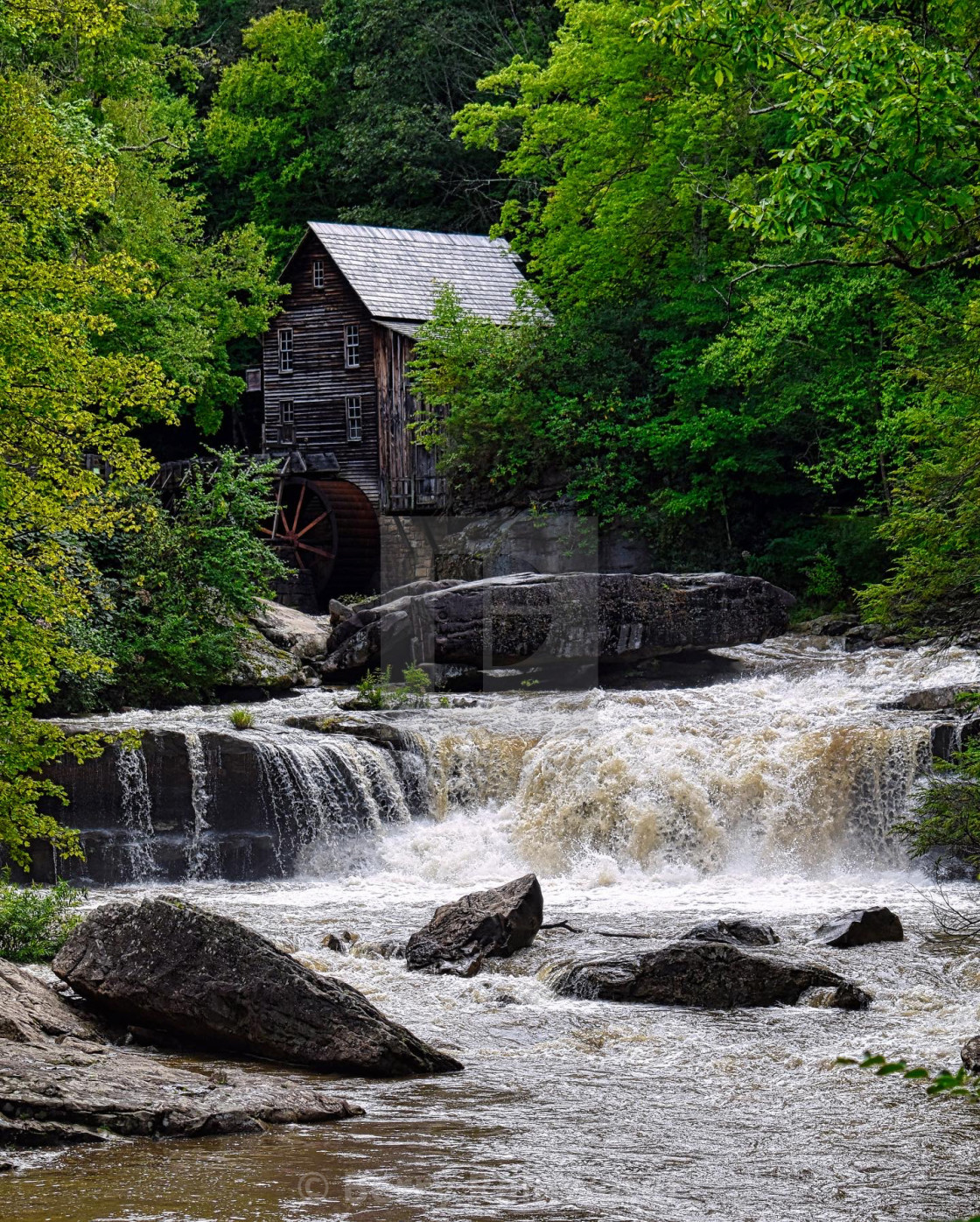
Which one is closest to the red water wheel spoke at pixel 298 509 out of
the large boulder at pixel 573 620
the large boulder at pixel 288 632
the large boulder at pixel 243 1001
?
the large boulder at pixel 288 632

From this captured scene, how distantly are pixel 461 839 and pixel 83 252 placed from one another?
435 inches

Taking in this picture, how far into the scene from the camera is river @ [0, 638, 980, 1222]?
5578 mm

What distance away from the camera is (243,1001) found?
25.1 feet

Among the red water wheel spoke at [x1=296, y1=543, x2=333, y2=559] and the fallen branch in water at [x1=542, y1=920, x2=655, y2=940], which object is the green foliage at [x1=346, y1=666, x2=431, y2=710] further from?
the red water wheel spoke at [x1=296, y1=543, x2=333, y2=559]

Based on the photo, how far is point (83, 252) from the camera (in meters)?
21.6

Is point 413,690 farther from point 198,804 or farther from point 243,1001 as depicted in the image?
point 243,1001

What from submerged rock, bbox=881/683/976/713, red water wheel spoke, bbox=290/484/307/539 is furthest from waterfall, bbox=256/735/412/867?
red water wheel spoke, bbox=290/484/307/539

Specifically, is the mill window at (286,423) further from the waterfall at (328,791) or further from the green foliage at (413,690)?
the waterfall at (328,791)

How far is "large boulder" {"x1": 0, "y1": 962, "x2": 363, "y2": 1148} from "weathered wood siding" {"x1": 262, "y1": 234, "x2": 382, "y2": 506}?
27.1 metres

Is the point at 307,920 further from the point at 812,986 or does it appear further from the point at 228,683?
the point at 228,683

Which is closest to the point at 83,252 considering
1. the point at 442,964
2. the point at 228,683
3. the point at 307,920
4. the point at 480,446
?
the point at 228,683

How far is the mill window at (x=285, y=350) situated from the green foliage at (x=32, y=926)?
86.2ft

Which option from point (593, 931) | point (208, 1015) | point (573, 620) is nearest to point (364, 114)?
point (573, 620)

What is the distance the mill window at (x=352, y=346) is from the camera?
1361 inches
